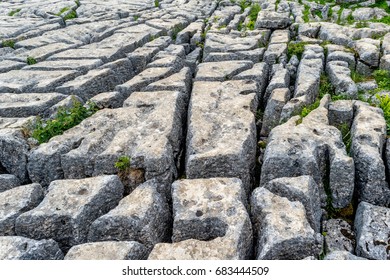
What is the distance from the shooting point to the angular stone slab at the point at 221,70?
9038mm

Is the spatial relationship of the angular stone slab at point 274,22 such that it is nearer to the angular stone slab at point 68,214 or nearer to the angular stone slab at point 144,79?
Answer: the angular stone slab at point 144,79

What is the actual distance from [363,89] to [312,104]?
5.83 feet

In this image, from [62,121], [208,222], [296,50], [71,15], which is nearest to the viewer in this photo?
[208,222]

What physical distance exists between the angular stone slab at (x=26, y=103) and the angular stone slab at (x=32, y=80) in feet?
1.04

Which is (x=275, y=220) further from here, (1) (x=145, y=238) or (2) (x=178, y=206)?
(1) (x=145, y=238)

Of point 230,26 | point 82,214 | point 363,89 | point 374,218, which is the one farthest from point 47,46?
point 374,218

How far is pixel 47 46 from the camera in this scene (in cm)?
1225

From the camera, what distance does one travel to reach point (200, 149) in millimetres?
6234

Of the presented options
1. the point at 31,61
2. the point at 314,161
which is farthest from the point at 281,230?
the point at 31,61

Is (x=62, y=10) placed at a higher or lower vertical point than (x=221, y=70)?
lower

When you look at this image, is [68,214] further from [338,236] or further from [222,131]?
[338,236]

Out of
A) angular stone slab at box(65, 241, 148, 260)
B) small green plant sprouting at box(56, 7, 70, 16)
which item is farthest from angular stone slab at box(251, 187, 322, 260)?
small green plant sprouting at box(56, 7, 70, 16)

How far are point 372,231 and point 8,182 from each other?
5903 mm

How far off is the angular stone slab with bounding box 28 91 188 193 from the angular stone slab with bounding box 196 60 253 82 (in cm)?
165
